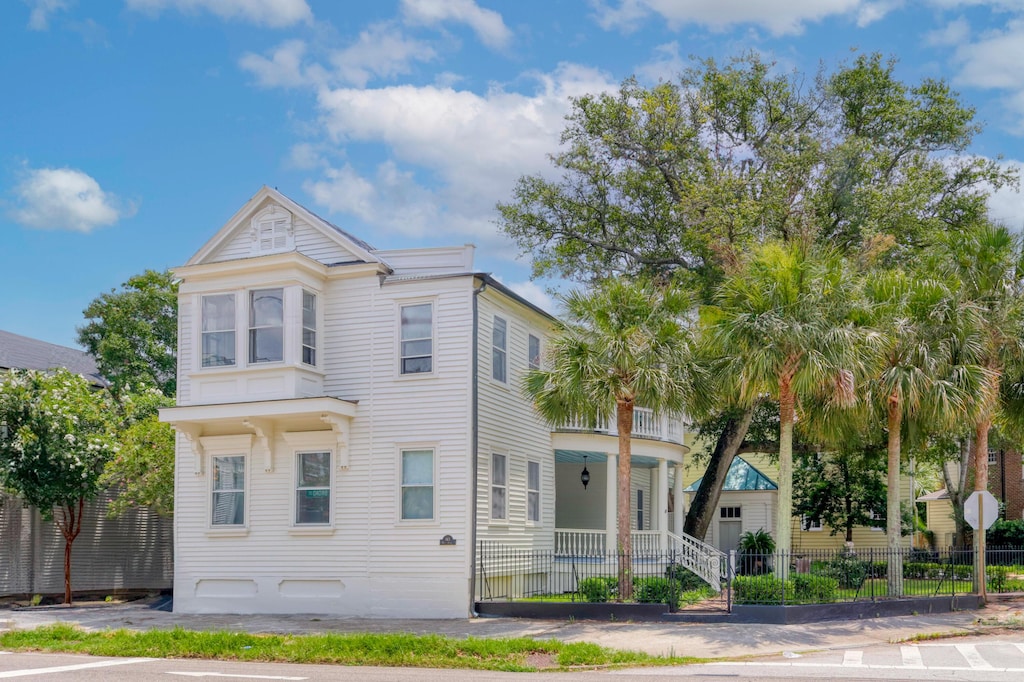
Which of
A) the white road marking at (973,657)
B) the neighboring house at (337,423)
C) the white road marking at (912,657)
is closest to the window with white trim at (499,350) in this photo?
the neighboring house at (337,423)

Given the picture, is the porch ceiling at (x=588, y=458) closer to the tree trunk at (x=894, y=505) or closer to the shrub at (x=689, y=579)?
the shrub at (x=689, y=579)

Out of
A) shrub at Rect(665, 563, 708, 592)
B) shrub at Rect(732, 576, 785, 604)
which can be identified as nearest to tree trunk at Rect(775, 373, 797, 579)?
shrub at Rect(732, 576, 785, 604)

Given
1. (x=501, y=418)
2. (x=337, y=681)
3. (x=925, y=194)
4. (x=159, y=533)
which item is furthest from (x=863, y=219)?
(x=159, y=533)

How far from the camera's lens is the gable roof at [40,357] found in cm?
3219

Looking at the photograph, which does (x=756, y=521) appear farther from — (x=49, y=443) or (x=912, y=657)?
(x=49, y=443)

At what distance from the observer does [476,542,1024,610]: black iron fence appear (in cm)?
2098

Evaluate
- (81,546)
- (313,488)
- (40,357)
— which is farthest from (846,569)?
(40,357)

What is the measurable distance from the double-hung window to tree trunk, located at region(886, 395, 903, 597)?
14.7 meters

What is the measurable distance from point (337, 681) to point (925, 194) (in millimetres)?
21554

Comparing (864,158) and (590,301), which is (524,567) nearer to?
(590,301)

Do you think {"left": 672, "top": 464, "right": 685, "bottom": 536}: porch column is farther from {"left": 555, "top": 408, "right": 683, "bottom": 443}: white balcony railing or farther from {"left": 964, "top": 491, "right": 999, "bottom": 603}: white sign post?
{"left": 964, "top": 491, "right": 999, "bottom": 603}: white sign post

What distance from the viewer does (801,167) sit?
2950 cm

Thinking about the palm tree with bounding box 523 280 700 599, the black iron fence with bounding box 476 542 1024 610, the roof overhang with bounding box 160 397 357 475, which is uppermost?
the palm tree with bounding box 523 280 700 599

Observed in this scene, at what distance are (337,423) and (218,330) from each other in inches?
148
